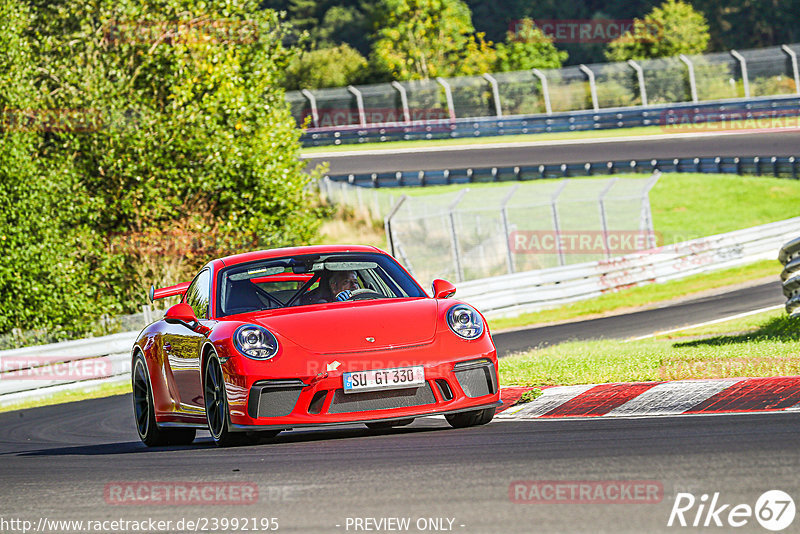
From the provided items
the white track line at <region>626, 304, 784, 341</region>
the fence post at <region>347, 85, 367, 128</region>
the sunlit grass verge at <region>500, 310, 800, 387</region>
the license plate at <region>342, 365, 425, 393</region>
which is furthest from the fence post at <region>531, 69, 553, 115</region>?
the license plate at <region>342, 365, 425, 393</region>

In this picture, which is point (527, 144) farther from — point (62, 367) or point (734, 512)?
point (734, 512)

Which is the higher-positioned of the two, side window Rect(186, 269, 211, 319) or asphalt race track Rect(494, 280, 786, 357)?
side window Rect(186, 269, 211, 319)

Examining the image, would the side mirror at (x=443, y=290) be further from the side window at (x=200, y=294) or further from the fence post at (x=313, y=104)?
the fence post at (x=313, y=104)

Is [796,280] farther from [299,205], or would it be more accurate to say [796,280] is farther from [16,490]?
[299,205]

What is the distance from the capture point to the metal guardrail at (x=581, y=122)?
140 ft

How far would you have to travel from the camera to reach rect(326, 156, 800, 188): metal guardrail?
36.6 m

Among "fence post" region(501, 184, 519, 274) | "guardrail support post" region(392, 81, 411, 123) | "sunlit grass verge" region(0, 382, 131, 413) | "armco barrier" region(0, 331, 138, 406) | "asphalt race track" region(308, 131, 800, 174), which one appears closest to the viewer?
"sunlit grass verge" region(0, 382, 131, 413)

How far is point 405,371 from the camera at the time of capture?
718 centimetres

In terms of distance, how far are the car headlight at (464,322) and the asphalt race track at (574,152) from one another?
3214cm

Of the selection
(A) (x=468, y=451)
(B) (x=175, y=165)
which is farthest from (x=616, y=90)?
(A) (x=468, y=451)

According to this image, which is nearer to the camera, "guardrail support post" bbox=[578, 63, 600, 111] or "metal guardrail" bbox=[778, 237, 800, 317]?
"metal guardrail" bbox=[778, 237, 800, 317]

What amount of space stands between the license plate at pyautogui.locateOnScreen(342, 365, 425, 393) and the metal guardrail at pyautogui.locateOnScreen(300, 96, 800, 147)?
37118 mm

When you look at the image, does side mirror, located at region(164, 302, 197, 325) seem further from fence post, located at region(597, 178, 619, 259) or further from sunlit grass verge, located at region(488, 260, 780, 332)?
fence post, located at region(597, 178, 619, 259)

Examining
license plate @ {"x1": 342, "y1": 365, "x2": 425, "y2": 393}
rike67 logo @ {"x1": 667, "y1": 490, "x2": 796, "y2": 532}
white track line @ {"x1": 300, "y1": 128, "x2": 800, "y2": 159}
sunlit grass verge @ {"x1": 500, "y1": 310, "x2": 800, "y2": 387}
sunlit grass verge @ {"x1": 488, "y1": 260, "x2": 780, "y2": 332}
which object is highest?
rike67 logo @ {"x1": 667, "y1": 490, "x2": 796, "y2": 532}
